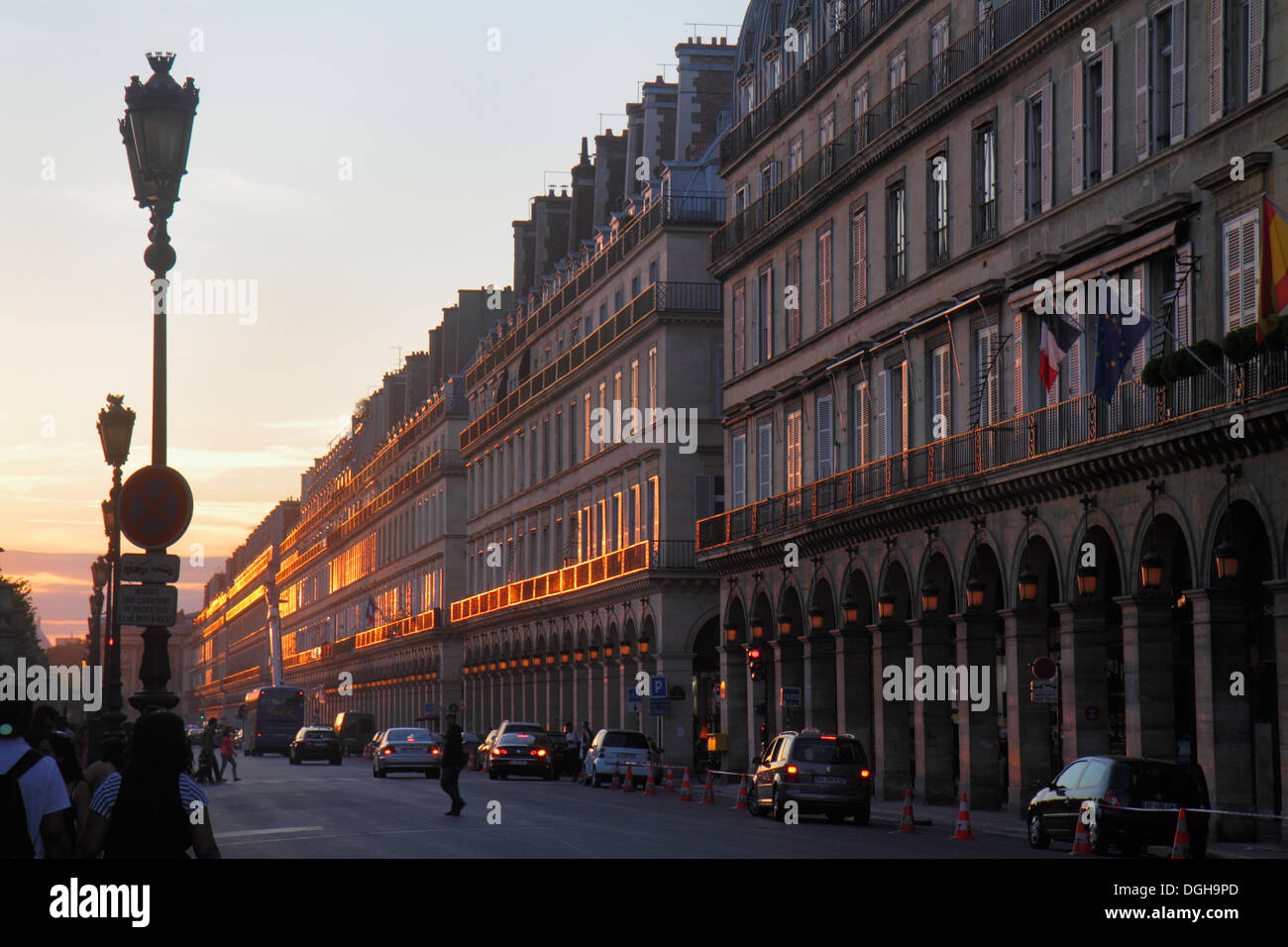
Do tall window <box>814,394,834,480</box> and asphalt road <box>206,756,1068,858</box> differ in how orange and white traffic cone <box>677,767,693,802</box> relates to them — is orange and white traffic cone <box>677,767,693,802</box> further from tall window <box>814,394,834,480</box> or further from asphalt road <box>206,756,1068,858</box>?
tall window <box>814,394,834,480</box>

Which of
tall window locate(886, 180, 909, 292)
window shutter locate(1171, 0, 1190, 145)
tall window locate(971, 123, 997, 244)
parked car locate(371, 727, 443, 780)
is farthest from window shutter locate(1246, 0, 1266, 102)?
parked car locate(371, 727, 443, 780)

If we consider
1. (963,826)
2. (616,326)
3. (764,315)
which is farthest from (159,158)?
(616,326)

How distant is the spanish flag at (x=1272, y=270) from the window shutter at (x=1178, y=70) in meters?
5.18

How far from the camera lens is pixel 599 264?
7481 centimetres

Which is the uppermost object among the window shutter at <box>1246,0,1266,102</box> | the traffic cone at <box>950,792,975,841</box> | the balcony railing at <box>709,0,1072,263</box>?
the balcony railing at <box>709,0,1072,263</box>

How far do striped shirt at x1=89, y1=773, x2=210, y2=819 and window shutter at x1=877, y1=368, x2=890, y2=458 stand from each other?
1410 inches

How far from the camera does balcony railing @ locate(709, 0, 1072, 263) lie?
3906 cm

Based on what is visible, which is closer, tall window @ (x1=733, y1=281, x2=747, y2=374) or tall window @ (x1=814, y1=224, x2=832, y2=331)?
tall window @ (x1=814, y1=224, x2=832, y2=331)

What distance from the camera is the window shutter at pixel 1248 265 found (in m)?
29.5

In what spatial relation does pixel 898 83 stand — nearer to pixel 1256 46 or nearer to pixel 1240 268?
pixel 1256 46

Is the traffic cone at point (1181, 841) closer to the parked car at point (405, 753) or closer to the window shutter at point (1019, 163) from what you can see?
the window shutter at point (1019, 163)
